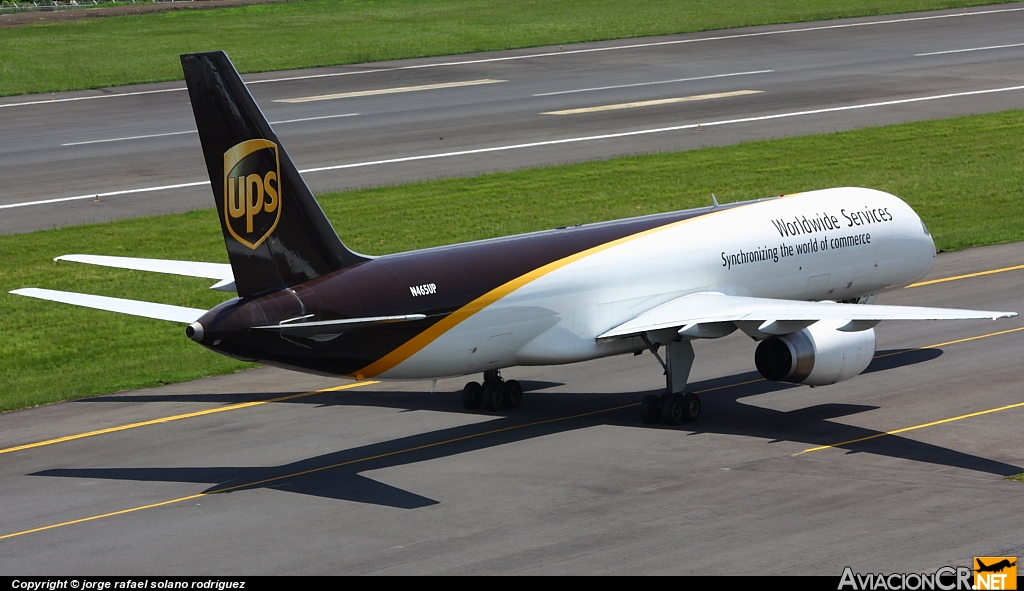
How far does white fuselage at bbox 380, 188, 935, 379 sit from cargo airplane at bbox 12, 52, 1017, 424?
0.11 ft

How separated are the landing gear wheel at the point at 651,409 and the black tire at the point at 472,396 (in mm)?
3676

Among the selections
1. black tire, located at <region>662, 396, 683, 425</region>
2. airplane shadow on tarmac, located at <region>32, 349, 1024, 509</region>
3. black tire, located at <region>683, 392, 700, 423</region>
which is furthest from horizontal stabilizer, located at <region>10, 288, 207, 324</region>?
black tire, located at <region>683, 392, 700, 423</region>

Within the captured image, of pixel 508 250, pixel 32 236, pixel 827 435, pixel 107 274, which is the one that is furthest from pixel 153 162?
pixel 827 435

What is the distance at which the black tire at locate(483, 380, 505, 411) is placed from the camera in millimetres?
29594

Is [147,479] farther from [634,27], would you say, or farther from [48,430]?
[634,27]

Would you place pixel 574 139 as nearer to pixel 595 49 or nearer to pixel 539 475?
pixel 595 49

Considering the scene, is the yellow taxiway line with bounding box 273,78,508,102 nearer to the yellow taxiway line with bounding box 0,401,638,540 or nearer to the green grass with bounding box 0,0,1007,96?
the green grass with bounding box 0,0,1007,96

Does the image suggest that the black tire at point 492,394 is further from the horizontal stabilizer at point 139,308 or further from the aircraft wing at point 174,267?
the horizontal stabilizer at point 139,308

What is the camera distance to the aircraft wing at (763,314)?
25125 millimetres

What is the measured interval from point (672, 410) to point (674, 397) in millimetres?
296

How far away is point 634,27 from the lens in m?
93.2

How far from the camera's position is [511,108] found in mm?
69562

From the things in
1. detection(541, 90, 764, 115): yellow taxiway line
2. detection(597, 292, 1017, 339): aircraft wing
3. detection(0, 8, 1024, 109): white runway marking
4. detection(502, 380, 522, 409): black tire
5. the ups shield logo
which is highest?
detection(0, 8, 1024, 109): white runway marking

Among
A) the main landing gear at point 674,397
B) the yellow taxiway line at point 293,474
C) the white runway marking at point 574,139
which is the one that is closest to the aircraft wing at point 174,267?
the yellow taxiway line at point 293,474
